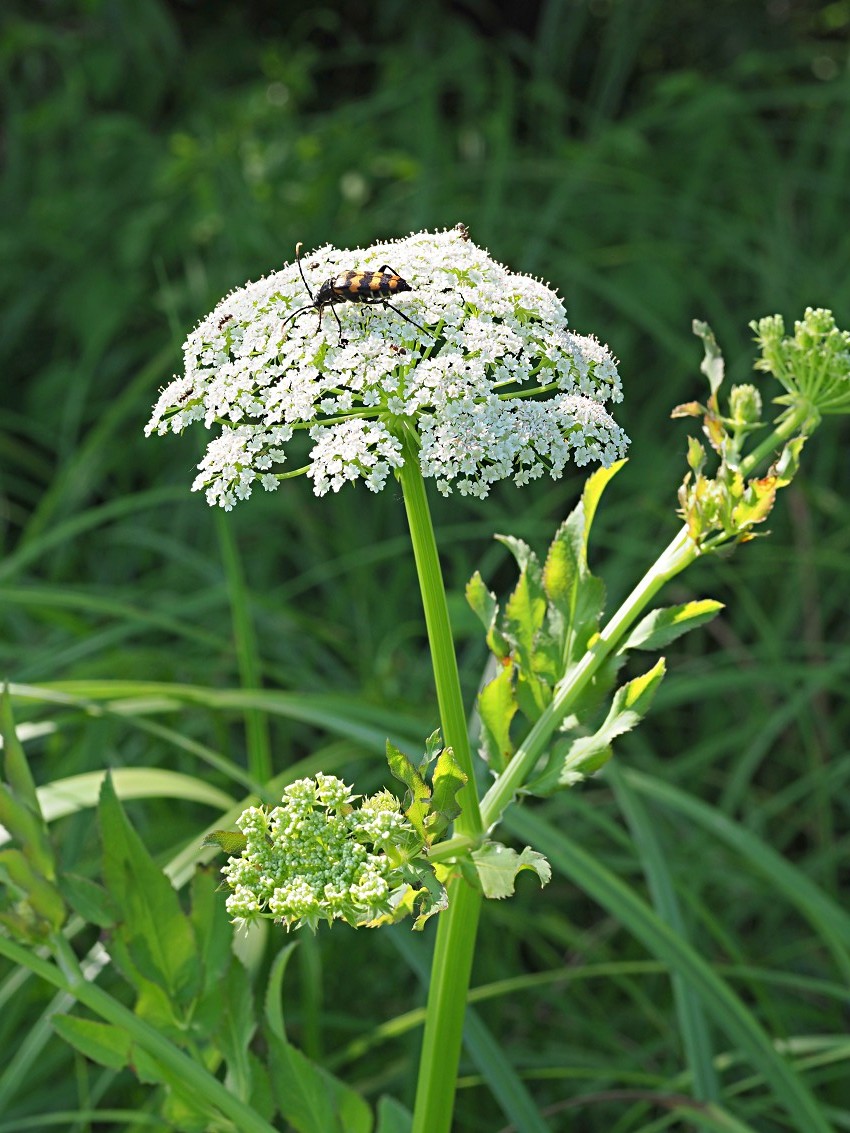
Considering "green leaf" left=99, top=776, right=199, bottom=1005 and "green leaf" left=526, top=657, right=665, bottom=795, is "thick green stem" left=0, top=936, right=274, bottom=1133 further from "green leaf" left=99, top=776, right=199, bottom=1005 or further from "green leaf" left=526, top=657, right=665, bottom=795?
"green leaf" left=526, top=657, right=665, bottom=795

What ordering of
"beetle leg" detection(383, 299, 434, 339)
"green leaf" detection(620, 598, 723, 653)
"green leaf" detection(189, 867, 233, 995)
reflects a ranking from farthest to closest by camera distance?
"green leaf" detection(189, 867, 233, 995) → "green leaf" detection(620, 598, 723, 653) → "beetle leg" detection(383, 299, 434, 339)

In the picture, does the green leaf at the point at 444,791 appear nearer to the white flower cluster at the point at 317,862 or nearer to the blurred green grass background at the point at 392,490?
the white flower cluster at the point at 317,862

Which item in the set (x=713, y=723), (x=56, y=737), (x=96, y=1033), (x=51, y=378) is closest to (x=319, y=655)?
(x=56, y=737)

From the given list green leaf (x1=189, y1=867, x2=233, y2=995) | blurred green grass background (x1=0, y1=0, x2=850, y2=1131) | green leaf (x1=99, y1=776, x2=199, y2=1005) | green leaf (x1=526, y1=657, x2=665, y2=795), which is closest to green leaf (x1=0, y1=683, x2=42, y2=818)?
green leaf (x1=99, y1=776, x2=199, y2=1005)

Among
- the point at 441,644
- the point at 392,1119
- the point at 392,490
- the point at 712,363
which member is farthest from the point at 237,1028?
the point at 392,490

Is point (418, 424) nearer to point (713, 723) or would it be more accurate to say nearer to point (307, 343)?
point (307, 343)
